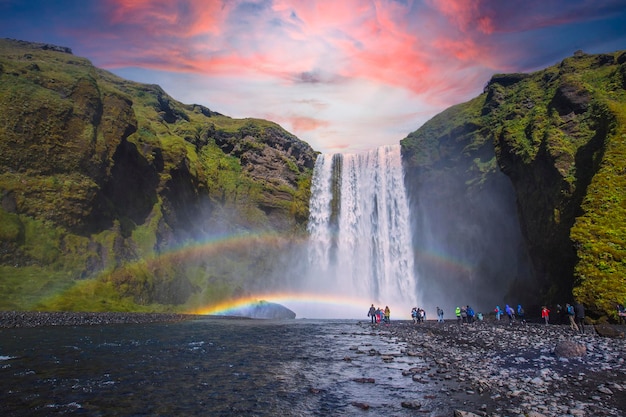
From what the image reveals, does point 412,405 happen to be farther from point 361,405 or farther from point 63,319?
point 63,319

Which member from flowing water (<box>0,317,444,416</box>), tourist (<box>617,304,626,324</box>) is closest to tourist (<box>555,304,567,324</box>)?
tourist (<box>617,304,626,324</box>)

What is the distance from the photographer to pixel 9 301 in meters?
36.6

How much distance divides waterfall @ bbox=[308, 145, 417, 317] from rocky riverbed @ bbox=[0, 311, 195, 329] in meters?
39.6

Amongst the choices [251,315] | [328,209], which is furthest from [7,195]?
[328,209]

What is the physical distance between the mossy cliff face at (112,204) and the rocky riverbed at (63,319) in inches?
188

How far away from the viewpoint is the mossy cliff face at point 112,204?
4522 centimetres

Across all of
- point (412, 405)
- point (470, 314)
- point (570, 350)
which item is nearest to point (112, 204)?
point (470, 314)

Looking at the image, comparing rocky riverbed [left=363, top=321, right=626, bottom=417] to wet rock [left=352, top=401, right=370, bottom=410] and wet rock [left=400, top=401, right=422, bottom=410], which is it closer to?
wet rock [left=400, top=401, right=422, bottom=410]

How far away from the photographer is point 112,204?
189 feet

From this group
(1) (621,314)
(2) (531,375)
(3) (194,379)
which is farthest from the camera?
(1) (621,314)

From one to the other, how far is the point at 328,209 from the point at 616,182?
5669 cm

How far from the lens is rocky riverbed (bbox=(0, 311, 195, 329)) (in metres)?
30.7

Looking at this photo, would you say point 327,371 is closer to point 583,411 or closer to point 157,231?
point 583,411

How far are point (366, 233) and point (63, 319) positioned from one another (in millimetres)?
53358
